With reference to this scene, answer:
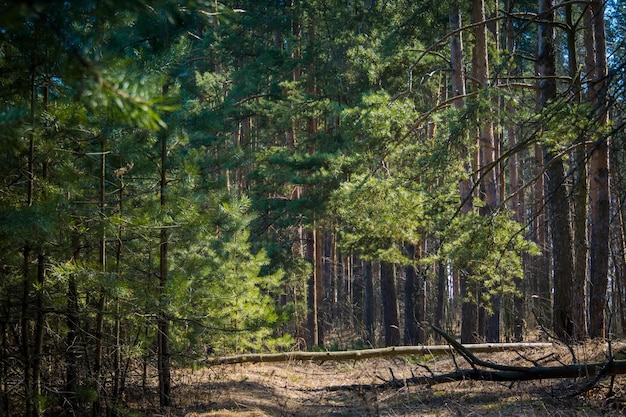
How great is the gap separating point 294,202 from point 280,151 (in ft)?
5.60

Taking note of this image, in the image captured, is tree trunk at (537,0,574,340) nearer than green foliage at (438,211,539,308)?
No

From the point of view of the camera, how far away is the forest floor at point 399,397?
639cm

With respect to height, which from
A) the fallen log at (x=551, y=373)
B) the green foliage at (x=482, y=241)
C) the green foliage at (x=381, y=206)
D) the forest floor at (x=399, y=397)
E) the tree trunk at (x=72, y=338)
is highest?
the green foliage at (x=381, y=206)

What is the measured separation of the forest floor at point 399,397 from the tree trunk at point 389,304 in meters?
7.99

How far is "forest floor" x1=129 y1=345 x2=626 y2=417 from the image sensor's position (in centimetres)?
639

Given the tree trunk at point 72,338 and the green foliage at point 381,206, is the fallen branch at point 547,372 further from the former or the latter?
the green foliage at point 381,206

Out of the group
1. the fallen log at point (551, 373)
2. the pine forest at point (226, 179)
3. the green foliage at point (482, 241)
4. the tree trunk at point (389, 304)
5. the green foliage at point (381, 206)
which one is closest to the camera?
the pine forest at point (226, 179)

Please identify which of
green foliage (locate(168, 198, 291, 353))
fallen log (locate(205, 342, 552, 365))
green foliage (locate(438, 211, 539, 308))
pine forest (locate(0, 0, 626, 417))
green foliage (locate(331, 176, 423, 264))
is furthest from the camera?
green foliage (locate(331, 176, 423, 264))

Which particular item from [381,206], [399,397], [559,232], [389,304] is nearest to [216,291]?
[399,397]

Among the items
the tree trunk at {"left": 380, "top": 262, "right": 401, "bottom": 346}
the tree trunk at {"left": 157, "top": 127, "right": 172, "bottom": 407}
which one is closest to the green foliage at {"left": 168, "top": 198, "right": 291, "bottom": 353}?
the tree trunk at {"left": 157, "top": 127, "right": 172, "bottom": 407}

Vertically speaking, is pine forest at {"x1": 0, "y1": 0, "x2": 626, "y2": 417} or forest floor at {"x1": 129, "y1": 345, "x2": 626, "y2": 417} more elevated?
pine forest at {"x1": 0, "y1": 0, "x2": 626, "y2": 417}

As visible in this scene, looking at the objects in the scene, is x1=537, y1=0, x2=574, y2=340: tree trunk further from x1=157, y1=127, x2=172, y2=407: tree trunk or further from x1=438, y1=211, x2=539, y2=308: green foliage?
x1=157, y1=127, x2=172, y2=407: tree trunk

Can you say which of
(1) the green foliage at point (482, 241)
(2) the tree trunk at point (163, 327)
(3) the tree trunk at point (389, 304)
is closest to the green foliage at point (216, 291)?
(2) the tree trunk at point (163, 327)

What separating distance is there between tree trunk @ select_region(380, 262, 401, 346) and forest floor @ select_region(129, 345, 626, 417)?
7.99m
